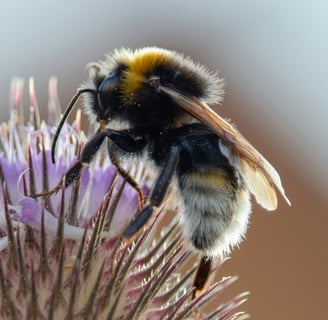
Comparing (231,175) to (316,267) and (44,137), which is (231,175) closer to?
(44,137)

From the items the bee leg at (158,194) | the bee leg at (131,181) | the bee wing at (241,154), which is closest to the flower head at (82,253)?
the bee leg at (131,181)

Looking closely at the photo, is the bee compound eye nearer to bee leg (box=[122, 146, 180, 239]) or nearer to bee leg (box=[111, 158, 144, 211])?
bee leg (box=[111, 158, 144, 211])

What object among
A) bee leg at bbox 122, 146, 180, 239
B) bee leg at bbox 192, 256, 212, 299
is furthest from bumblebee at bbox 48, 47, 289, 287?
bee leg at bbox 192, 256, 212, 299

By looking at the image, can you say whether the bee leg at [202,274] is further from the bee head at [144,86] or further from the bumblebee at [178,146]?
the bee head at [144,86]

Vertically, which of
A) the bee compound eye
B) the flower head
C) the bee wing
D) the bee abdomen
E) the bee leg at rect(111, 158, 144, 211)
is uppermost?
the bee wing

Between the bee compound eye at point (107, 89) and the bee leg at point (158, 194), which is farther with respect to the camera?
the bee compound eye at point (107, 89)

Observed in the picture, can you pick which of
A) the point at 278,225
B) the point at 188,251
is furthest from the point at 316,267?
the point at 188,251

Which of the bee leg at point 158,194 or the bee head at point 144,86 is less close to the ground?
the bee head at point 144,86
